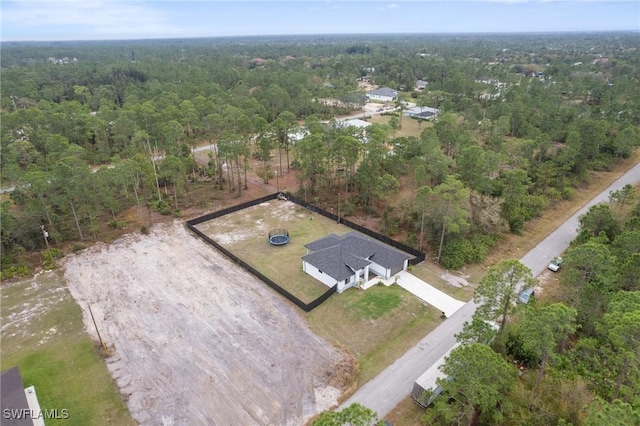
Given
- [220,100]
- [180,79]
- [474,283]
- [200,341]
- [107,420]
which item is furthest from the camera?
[180,79]

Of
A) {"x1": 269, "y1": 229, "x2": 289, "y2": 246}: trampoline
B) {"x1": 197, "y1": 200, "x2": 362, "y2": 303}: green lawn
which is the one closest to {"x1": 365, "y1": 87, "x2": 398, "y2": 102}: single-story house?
{"x1": 197, "y1": 200, "x2": 362, "y2": 303}: green lawn

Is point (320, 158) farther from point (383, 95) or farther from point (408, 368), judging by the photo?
point (383, 95)

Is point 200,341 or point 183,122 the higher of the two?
point 183,122

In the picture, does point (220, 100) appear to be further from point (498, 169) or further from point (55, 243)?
point (498, 169)

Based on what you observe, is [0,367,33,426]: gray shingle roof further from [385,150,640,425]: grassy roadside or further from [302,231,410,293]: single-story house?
[302,231,410,293]: single-story house

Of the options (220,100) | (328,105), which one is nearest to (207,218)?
(220,100)

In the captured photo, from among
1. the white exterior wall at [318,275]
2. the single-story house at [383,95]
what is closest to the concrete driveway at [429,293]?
the white exterior wall at [318,275]
